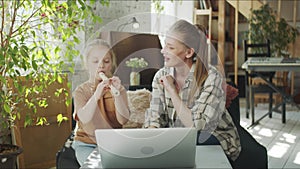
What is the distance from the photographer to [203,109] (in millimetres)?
2049

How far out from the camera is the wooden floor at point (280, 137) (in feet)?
13.3

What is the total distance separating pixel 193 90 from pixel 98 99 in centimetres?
47

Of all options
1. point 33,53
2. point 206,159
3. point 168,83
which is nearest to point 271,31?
point 33,53

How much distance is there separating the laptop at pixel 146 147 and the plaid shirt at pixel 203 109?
0.51m

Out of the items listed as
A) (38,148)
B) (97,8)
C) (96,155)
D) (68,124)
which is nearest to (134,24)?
(97,8)

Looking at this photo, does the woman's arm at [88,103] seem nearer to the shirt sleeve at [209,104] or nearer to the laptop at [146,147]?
the shirt sleeve at [209,104]

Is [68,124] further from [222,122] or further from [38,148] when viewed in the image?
[222,122]

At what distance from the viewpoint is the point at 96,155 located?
1.81 m

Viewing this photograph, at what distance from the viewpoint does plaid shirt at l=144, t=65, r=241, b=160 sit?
205 cm

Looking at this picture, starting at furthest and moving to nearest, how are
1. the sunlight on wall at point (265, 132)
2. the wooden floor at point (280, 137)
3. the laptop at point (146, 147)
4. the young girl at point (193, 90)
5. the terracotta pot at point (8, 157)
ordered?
the sunlight on wall at point (265, 132)
the wooden floor at point (280, 137)
the terracotta pot at point (8, 157)
the young girl at point (193, 90)
the laptop at point (146, 147)

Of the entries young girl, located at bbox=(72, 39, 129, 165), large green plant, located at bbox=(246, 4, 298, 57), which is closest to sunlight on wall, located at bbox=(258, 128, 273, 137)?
large green plant, located at bbox=(246, 4, 298, 57)

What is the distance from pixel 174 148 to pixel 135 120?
83cm

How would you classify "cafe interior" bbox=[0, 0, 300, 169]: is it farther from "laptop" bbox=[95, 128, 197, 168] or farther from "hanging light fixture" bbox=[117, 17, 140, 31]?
"laptop" bbox=[95, 128, 197, 168]

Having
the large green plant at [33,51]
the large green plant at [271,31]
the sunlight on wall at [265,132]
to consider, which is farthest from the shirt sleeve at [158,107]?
the large green plant at [271,31]
